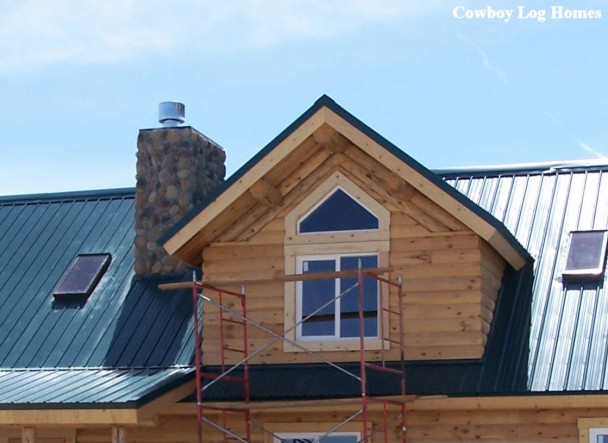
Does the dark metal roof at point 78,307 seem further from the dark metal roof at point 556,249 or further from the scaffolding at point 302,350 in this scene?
the dark metal roof at point 556,249

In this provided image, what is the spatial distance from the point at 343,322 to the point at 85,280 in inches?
178

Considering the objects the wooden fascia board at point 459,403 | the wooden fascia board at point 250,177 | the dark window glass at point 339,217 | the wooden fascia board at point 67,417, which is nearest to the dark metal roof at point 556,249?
the wooden fascia board at point 459,403

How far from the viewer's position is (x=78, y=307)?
63.1 ft

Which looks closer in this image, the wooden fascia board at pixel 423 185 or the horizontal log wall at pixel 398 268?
the wooden fascia board at pixel 423 185

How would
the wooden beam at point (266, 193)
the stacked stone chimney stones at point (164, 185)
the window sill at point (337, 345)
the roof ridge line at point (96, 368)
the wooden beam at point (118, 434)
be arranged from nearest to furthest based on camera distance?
the wooden beam at point (118, 434), the window sill at point (337, 345), the wooden beam at point (266, 193), the roof ridge line at point (96, 368), the stacked stone chimney stones at point (164, 185)

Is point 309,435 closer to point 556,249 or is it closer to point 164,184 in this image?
point 556,249

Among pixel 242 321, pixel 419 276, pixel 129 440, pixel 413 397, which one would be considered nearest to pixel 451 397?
pixel 413 397

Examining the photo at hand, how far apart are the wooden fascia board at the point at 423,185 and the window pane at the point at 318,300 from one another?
154 cm

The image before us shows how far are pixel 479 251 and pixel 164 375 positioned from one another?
4.14 metres

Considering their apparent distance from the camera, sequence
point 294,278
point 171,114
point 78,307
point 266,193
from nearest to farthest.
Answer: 1. point 294,278
2. point 266,193
3. point 78,307
4. point 171,114

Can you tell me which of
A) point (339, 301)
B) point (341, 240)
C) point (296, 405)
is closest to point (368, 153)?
point (341, 240)

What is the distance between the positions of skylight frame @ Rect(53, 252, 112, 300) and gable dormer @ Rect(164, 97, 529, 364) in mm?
2234

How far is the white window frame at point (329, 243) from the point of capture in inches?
665

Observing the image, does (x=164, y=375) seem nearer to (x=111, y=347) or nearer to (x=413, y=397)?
(x=111, y=347)
